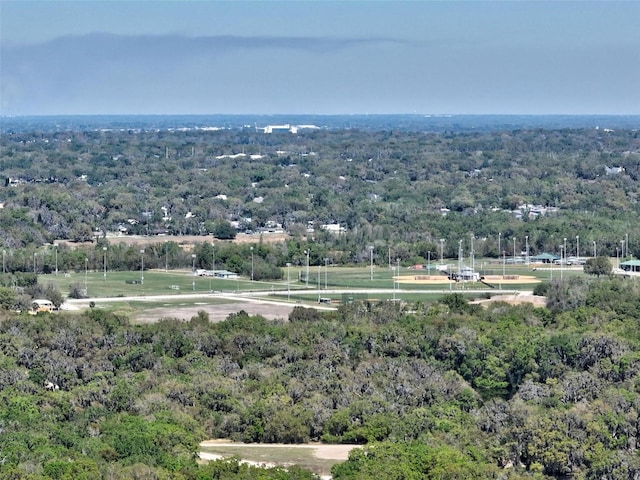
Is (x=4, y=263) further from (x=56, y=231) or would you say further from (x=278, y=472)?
(x=278, y=472)

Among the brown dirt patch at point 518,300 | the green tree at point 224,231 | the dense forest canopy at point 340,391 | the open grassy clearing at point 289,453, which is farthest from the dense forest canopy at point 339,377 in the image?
the green tree at point 224,231

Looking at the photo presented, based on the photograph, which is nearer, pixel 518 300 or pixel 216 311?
pixel 216 311

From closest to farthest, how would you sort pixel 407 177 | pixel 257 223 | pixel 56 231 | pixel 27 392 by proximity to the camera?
pixel 27 392, pixel 56 231, pixel 257 223, pixel 407 177

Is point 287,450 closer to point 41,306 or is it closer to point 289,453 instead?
point 289,453

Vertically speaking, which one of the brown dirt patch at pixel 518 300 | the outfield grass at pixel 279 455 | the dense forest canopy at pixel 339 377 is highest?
the dense forest canopy at pixel 339 377

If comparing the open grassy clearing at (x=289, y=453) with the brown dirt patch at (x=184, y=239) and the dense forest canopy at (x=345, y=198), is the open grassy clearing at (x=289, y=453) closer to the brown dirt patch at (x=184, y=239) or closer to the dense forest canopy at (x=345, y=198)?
the dense forest canopy at (x=345, y=198)

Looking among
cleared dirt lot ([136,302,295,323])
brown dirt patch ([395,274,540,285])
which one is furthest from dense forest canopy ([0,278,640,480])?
brown dirt patch ([395,274,540,285])

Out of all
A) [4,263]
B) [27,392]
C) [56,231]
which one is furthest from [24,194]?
[27,392]

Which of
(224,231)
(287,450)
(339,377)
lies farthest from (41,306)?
(224,231)

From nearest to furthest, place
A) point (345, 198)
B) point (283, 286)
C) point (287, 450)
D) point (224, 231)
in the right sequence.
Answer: point (287, 450) < point (283, 286) < point (224, 231) < point (345, 198)

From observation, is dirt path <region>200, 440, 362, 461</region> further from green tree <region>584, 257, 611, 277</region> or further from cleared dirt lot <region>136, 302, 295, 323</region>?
green tree <region>584, 257, 611, 277</region>

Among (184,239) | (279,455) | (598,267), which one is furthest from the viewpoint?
(184,239)
